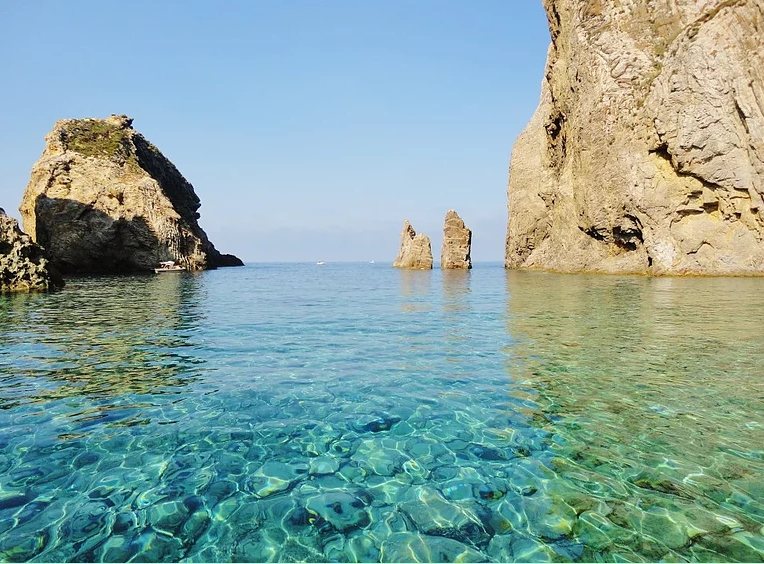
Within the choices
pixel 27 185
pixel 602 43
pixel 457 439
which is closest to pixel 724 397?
pixel 457 439

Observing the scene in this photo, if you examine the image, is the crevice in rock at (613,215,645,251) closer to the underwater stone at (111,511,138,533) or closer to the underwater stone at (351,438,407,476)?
the underwater stone at (351,438,407,476)

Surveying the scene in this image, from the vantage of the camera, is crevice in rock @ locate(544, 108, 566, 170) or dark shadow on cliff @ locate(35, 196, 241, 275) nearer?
dark shadow on cliff @ locate(35, 196, 241, 275)

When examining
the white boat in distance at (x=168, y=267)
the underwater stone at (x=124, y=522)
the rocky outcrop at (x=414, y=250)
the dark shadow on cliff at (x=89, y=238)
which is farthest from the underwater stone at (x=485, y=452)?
the rocky outcrop at (x=414, y=250)

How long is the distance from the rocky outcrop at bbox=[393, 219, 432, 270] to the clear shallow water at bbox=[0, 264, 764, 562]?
2596 inches

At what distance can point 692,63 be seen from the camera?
41531 millimetres

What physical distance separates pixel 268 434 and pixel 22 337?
39.1ft

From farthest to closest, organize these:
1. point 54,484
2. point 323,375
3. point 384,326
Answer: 1. point 384,326
2. point 323,375
3. point 54,484

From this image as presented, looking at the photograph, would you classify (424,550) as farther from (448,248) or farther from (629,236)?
(448,248)

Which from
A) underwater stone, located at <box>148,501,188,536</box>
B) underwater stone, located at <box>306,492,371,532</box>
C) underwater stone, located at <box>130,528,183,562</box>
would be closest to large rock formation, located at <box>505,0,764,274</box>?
underwater stone, located at <box>306,492,371,532</box>

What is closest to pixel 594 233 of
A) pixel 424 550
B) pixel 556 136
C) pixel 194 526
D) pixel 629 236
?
pixel 629 236

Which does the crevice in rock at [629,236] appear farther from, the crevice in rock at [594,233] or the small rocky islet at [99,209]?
the small rocky islet at [99,209]

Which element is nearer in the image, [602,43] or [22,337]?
[22,337]

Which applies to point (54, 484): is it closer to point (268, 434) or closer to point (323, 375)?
point (268, 434)

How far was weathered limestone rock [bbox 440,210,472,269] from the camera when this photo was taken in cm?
7388
